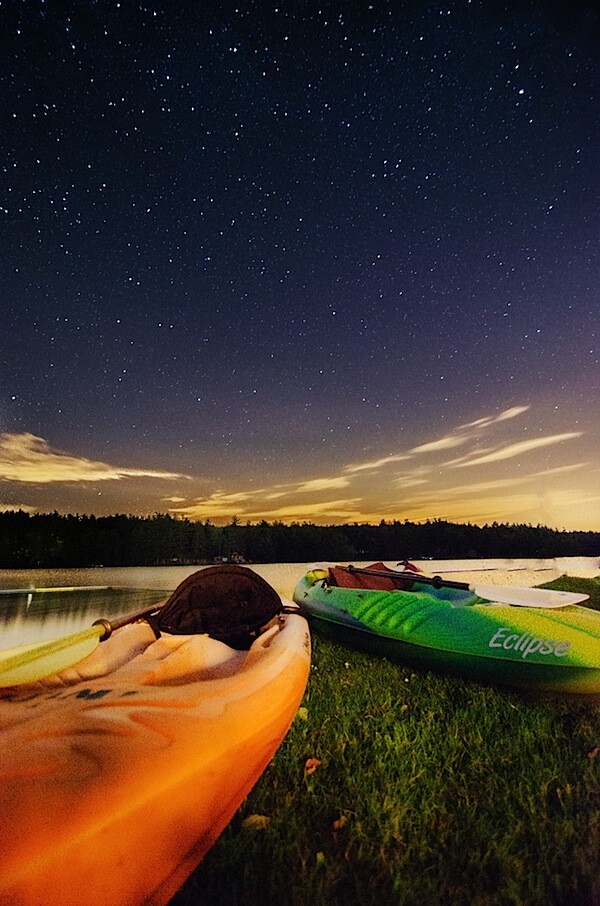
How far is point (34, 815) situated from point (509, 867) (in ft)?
→ 6.11

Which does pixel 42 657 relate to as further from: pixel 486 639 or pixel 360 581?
pixel 360 581

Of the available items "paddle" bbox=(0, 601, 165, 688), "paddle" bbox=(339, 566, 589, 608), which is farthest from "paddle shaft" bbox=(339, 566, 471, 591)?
"paddle" bbox=(0, 601, 165, 688)

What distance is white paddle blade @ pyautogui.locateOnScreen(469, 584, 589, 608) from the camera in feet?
14.5

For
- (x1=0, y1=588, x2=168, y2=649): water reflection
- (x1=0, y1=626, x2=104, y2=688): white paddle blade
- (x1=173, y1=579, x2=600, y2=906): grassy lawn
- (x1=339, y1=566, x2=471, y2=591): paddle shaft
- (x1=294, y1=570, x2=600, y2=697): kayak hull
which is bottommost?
(x1=0, y1=588, x2=168, y2=649): water reflection

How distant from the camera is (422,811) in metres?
2.23

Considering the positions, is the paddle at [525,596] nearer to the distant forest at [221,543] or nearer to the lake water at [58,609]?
the lake water at [58,609]

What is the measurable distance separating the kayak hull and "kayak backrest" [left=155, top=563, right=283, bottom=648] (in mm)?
1231

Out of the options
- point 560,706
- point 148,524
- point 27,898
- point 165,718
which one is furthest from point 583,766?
point 148,524

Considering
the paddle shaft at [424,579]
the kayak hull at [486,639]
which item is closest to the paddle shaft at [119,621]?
the kayak hull at [486,639]

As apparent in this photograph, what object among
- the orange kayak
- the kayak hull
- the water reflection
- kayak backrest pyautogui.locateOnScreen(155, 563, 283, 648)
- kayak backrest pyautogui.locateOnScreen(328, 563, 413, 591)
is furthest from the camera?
the water reflection

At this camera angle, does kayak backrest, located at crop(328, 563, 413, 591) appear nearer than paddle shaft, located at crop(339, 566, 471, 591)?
No

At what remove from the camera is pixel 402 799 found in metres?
2.31

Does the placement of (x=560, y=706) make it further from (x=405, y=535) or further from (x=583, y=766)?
(x=405, y=535)

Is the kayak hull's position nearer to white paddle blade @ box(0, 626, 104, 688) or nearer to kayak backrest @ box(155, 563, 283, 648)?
kayak backrest @ box(155, 563, 283, 648)
